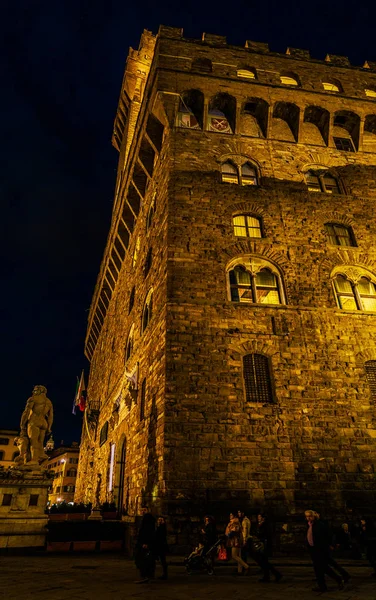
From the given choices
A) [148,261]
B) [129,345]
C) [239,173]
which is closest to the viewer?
[239,173]

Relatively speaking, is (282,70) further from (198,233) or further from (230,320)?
(230,320)

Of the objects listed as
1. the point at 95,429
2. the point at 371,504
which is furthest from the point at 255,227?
the point at 95,429

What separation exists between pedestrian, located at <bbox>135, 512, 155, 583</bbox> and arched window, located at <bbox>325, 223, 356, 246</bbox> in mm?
10731

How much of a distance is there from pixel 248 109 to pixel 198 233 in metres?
7.48

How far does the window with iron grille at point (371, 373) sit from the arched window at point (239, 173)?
750 cm

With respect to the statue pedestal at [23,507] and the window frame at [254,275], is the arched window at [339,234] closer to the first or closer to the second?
the window frame at [254,275]

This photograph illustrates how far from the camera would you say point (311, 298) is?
12.0 m

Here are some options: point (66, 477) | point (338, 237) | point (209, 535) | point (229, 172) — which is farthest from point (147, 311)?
point (66, 477)

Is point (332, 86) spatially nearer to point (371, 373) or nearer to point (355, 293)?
point (355, 293)

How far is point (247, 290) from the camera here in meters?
12.0

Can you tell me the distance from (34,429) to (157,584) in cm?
743

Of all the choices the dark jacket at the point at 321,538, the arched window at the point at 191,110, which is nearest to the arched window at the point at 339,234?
the arched window at the point at 191,110

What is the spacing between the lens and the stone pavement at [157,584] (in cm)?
500

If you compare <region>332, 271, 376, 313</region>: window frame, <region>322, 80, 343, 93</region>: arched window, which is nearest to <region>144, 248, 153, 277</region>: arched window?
<region>332, 271, 376, 313</region>: window frame
